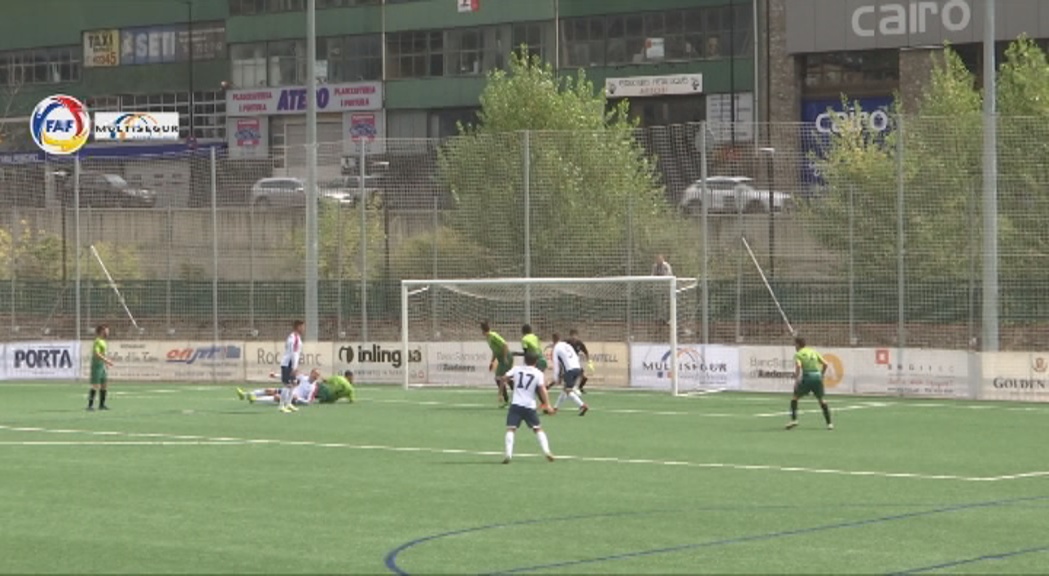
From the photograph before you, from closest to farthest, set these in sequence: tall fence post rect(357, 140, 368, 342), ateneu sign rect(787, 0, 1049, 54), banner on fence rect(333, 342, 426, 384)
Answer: banner on fence rect(333, 342, 426, 384), tall fence post rect(357, 140, 368, 342), ateneu sign rect(787, 0, 1049, 54)

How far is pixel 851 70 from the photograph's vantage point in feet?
270

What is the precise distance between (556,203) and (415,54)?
45.9 m

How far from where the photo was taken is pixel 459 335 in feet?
166

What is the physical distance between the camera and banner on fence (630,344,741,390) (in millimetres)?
45375

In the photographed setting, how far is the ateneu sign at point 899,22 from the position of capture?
75.8 metres

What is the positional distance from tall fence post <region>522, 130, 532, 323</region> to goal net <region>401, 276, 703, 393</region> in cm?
12

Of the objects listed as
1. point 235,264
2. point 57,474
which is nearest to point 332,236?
point 235,264

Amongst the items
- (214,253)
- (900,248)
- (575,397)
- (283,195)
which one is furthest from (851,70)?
(575,397)

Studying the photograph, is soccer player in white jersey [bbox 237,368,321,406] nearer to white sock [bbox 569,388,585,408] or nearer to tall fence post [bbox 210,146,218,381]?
white sock [bbox 569,388,585,408]

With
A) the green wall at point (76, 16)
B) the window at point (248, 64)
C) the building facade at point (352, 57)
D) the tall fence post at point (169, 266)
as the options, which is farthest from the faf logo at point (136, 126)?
the tall fence post at point (169, 266)

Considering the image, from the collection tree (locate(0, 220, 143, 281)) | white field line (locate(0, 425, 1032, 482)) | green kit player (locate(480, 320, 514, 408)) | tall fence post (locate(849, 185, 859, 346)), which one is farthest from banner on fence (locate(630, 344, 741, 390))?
tree (locate(0, 220, 143, 281))

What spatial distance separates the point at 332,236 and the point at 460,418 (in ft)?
55.4

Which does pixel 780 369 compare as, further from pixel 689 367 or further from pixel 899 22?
pixel 899 22

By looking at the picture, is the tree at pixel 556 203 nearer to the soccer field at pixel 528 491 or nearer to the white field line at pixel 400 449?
the soccer field at pixel 528 491
